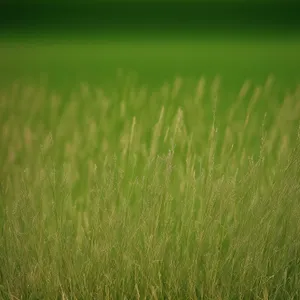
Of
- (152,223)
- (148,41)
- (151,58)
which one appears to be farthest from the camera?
(148,41)

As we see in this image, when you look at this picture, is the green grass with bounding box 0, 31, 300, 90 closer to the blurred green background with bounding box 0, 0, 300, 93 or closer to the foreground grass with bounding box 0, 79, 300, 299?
the blurred green background with bounding box 0, 0, 300, 93

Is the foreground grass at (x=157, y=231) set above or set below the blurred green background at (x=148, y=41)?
below

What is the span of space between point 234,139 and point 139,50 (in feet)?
2.59

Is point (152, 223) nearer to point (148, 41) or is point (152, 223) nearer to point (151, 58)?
point (151, 58)

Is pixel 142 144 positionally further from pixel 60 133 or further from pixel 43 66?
pixel 43 66

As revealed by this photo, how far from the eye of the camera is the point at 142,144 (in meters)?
2.15

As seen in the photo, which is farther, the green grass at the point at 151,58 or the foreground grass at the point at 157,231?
the green grass at the point at 151,58

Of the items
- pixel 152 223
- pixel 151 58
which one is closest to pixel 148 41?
pixel 151 58

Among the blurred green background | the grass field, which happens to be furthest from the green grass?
the grass field

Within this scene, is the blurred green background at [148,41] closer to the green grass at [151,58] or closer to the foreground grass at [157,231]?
the green grass at [151,58]

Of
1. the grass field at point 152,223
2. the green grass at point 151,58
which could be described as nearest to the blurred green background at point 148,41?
the green grass at point 151,58

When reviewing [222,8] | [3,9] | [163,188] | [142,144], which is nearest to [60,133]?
[142,144]

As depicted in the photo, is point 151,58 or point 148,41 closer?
Answer: point 151,58

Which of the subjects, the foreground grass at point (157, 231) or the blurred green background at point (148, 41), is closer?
the foreground grass at point (157, 231)
